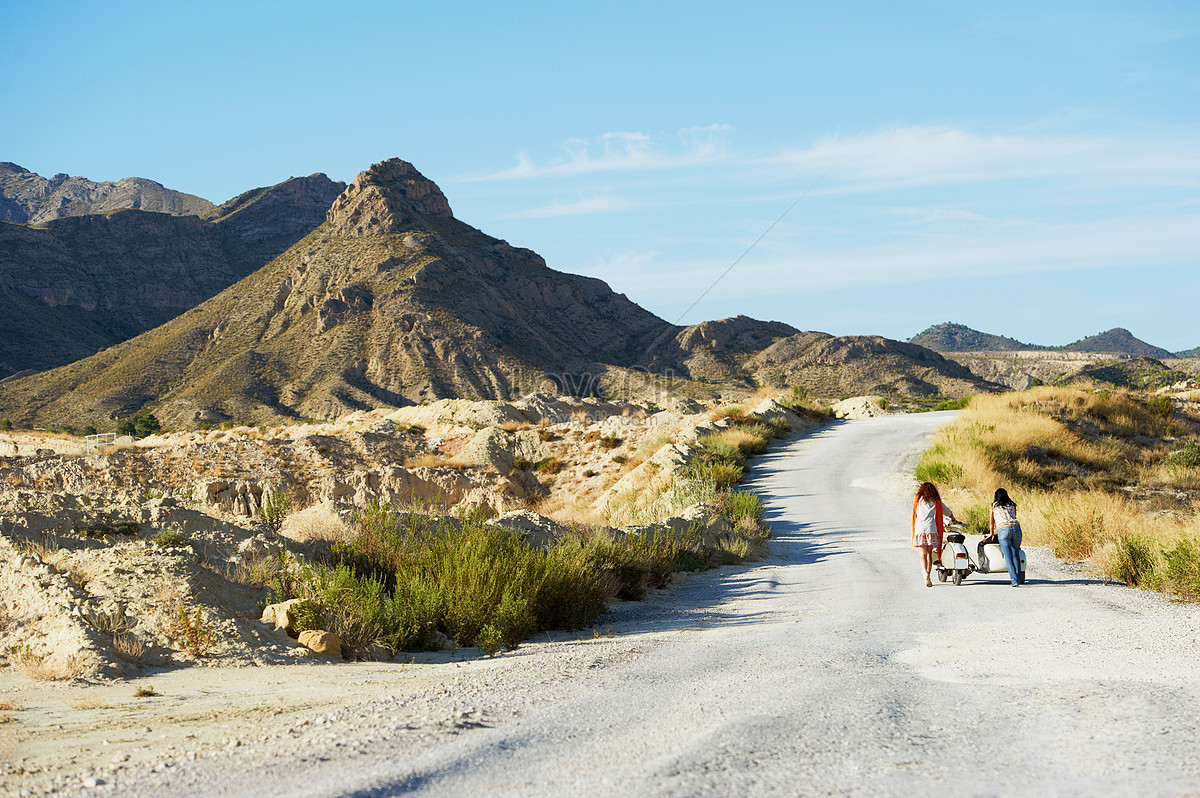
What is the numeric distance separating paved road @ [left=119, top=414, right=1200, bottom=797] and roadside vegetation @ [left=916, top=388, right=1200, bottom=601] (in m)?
1.07

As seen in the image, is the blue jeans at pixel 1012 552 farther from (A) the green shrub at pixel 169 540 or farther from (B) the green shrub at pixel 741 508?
(A) the green shrub at pixel 169 540

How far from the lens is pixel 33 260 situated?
12438 cm

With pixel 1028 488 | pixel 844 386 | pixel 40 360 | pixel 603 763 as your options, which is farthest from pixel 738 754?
pixel 40 360

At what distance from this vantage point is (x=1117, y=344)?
182 meters

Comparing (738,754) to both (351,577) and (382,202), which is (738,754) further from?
(382,202)

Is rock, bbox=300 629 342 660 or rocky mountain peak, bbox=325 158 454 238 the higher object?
rocky mountain peak, bbox=325 158 454 238

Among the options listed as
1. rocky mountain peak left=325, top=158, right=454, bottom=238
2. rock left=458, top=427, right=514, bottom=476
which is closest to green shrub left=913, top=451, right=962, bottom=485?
rock left=458, top=427, right=514, bottom=476

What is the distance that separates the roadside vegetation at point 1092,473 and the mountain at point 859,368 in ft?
181

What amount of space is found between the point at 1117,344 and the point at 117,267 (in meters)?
203

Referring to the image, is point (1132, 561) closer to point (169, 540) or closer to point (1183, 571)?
point (1183, 571)

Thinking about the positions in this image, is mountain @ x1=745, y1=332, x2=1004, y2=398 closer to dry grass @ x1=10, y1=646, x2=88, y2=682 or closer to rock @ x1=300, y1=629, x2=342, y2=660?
rock @ x1=300, y1=629, x2=342, y2=660

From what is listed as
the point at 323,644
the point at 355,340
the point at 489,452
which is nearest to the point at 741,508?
the point at 323,644

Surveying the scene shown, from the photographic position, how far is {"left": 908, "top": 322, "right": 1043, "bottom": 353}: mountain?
594 feet

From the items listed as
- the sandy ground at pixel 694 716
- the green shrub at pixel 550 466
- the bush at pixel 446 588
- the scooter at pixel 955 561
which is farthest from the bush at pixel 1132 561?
the green shrub at pixel 550 466
